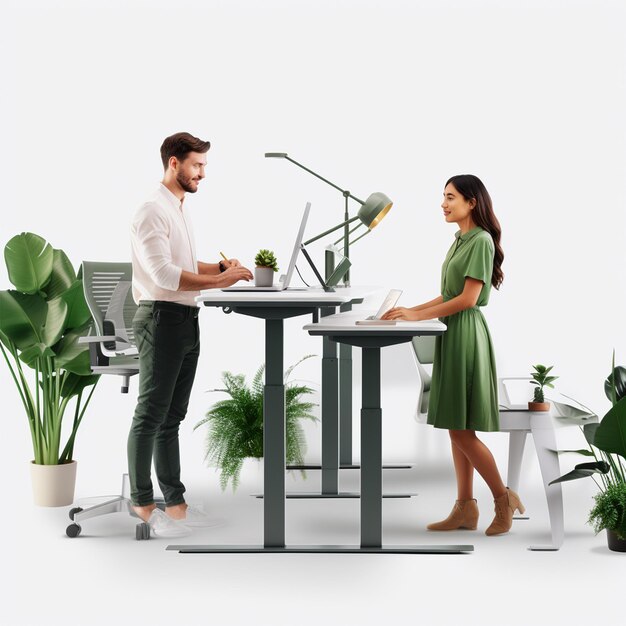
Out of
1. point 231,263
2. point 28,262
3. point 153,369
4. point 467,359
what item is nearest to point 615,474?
point 467,359

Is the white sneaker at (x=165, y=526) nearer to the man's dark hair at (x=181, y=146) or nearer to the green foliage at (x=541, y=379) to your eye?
the man's dark hair at (x=181, y=146)

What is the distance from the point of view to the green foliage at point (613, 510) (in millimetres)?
4680

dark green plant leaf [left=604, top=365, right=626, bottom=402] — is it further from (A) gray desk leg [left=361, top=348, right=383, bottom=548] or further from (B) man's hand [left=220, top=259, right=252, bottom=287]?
(B) man's hand [left=220, top=259, right=252, bottom=287]

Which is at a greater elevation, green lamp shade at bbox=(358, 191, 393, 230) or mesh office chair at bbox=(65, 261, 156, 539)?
green lamp shade at bbox=(358, 191, 393, 230)

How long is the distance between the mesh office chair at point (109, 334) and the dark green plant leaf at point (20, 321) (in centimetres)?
35

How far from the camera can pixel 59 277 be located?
19.4 feet

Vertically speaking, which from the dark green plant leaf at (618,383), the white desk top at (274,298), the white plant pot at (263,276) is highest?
the white plant pot at (263,276)

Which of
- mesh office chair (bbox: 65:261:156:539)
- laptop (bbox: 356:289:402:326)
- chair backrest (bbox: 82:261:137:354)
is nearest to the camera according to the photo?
laptop (bbox: 356:289:402:326)

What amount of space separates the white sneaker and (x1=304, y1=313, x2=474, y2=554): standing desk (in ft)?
2.40

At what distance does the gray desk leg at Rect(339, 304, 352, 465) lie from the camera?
21.4 ft

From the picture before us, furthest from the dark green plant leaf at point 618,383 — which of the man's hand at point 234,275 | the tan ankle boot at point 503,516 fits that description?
the man's hand at point 234,275

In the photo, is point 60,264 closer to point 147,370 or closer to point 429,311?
point 147,370

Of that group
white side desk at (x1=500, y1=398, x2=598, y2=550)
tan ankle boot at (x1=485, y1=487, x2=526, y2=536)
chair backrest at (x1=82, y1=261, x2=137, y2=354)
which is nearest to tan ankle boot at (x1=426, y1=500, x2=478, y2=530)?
tan ankle boot at (x1=485, y1=487, x2=526, y2=536)

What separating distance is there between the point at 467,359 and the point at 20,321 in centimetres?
247
